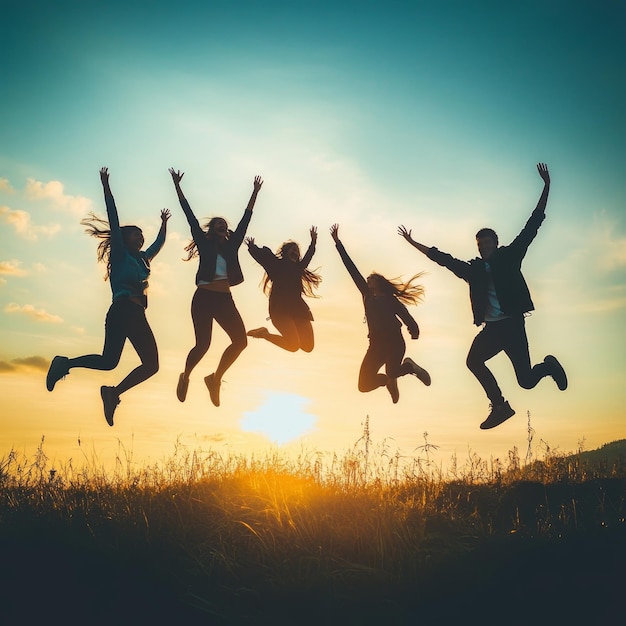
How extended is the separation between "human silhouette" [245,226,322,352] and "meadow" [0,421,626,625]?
7.36 feet

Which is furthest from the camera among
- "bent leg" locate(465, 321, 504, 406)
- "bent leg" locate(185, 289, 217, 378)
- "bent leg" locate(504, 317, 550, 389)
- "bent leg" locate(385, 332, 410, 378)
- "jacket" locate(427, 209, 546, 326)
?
"bent leg" locate(385, 332, 410, 378)

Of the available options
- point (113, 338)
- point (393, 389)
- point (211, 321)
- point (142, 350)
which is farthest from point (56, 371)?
point (393, 389)

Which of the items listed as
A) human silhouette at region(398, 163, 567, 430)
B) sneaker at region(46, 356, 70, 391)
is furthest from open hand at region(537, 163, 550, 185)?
sneaker at region(46, 356, 70, 391)

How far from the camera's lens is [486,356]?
8.98 meters

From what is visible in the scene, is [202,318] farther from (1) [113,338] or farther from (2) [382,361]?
(2) [382,361]

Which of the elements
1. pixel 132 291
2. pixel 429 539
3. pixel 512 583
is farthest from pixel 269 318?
pixel 512 583

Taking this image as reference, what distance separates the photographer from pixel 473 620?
220 inches

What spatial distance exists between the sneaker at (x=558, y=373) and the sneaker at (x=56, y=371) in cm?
679

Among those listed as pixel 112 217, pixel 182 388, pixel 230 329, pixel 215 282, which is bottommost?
pixel 182 388

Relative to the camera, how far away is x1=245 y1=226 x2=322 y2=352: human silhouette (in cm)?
988

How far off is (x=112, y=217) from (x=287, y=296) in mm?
3043

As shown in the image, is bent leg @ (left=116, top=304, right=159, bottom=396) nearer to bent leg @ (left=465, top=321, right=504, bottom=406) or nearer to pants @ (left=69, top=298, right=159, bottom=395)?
pants @ (left=69, top=298, right=159, bottom=395)

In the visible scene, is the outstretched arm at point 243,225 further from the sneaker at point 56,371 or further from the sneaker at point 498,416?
the sneaker at point 498,416

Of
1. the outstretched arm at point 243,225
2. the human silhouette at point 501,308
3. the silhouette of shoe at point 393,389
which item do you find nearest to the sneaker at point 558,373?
the human silhouette at point 501,308
